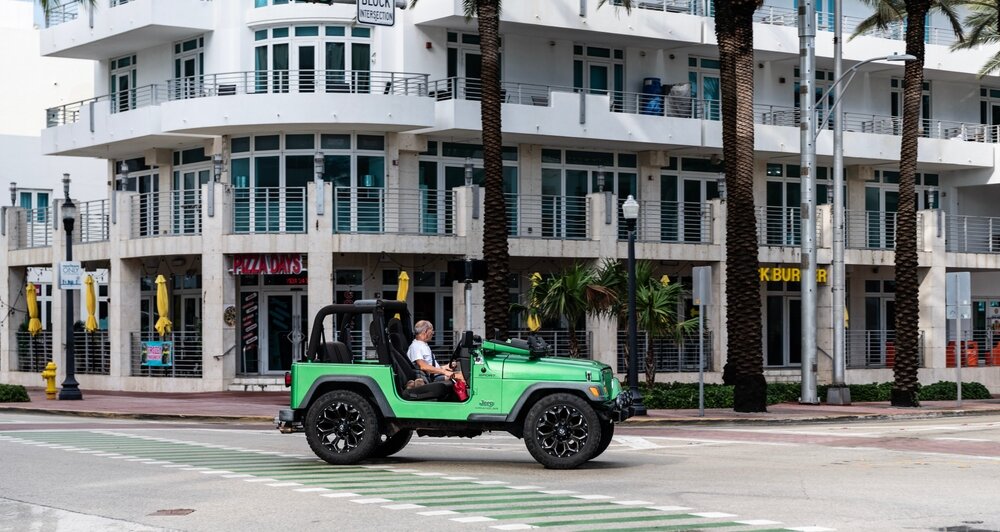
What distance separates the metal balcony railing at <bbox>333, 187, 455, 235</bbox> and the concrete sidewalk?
4.82 meters

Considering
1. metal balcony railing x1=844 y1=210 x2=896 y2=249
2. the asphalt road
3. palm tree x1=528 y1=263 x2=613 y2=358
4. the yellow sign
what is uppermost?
metal balcony railing x1=844 y1=210 x2=896 y2=249

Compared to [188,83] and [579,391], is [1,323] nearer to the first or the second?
[188,83]

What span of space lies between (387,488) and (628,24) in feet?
98.0

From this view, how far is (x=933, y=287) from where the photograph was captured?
48.3 m

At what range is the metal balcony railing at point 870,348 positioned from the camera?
48.8m

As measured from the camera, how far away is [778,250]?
46.0 m

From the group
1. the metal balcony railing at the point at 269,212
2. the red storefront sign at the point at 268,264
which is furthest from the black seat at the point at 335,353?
the red storefront sign at the point at 268,264

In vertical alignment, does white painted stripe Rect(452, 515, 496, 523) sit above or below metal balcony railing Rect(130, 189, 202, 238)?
below

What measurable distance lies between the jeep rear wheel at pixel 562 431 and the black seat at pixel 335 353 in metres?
2.39

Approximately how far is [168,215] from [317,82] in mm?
6132

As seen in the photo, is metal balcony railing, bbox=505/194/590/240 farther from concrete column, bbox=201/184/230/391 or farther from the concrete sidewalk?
the concrete sidewalk

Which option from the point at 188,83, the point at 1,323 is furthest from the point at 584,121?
the point at 1,323

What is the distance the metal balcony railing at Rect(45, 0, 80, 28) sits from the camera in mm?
47312

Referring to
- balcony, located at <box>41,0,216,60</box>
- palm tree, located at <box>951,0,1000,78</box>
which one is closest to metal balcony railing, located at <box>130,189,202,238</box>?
balcony, located at <box>41,0,216,60</box>
